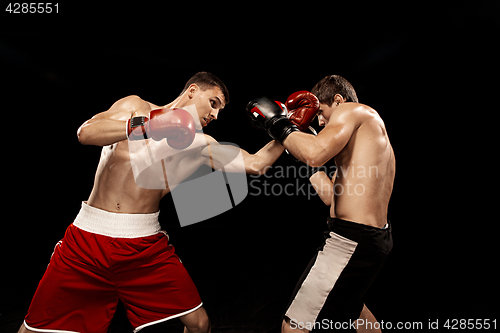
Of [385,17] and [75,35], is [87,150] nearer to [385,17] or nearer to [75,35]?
[75,35]

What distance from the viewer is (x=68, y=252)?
135 centimetres

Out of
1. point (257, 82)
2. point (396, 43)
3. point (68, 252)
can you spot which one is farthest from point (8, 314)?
point (396, 43)

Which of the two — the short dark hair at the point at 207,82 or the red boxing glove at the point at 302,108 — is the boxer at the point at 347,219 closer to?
the red boxing glove at the point at 302,108

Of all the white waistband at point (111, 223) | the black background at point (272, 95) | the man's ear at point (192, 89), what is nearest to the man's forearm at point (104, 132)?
the white waistband at point (111, 223)

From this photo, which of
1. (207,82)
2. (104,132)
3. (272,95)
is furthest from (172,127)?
(272,95)

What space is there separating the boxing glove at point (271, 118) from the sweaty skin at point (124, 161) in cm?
26

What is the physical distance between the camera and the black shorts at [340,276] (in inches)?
46.2

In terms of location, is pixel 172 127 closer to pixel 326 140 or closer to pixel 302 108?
pixel 326 140

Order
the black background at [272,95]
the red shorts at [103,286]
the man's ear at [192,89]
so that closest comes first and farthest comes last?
1. the red shorts at [103,286]
2. the man's ear at [192,89]
3. the black background at [272,95]

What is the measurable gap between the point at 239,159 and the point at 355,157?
713mm

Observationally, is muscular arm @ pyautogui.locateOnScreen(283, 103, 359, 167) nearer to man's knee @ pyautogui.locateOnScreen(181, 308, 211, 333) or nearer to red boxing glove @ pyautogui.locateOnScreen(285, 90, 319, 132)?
red boxing glove @ pyautogui.locateOnScreen(285, 90, 319, 132)

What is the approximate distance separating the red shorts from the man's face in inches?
28.8

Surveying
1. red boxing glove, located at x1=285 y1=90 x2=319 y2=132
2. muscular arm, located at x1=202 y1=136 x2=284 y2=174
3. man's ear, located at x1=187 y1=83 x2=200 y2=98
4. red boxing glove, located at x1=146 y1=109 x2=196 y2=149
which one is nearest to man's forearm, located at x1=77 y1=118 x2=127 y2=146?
red boxing glove, located at x1=146 y1=109 x2=196 y2=149

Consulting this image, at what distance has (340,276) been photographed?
1.18 m
